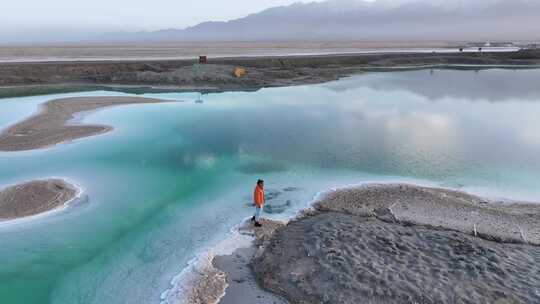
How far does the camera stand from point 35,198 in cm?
1411

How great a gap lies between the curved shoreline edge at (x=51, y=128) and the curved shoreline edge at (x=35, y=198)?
19.9 ft


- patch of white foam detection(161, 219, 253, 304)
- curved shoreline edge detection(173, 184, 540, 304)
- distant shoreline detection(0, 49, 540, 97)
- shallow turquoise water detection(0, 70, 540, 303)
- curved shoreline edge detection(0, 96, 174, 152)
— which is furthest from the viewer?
distant shoreline detection(0, 49, 540, 97)

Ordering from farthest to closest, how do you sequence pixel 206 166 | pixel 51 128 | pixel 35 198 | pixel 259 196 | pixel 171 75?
1. pixel 171 75
2. pixel 51 128
3. pixel 206 166
4. pixel 35 198
5. pixel 259 196

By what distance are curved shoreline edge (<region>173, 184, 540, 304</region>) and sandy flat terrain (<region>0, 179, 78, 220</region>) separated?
674cm

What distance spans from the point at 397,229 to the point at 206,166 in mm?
9290

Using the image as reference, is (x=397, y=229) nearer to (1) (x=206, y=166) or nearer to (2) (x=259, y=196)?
(2) (x=259, y=196)

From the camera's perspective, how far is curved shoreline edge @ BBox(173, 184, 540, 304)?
31.2 ft

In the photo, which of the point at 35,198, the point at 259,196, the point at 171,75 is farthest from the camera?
the point at 171,75

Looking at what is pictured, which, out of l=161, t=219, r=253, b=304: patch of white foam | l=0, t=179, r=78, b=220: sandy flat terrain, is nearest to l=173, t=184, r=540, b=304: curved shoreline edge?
l=161, t=219, r=253, b=304: patch of white foam

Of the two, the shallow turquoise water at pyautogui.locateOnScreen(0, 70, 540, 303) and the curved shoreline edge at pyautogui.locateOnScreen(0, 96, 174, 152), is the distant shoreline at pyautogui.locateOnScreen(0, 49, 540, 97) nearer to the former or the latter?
the shallow turquoise water at pyautogui.locateOnScreen(0, 70, 540, 303)

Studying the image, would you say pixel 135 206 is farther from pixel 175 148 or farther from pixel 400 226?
pixel 400 226

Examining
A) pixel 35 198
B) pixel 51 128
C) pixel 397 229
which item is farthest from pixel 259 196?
pixel 51 128

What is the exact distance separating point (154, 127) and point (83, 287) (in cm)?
1586

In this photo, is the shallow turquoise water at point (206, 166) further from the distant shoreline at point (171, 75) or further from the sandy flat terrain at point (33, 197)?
the distant shoreline at point (171, 75)
